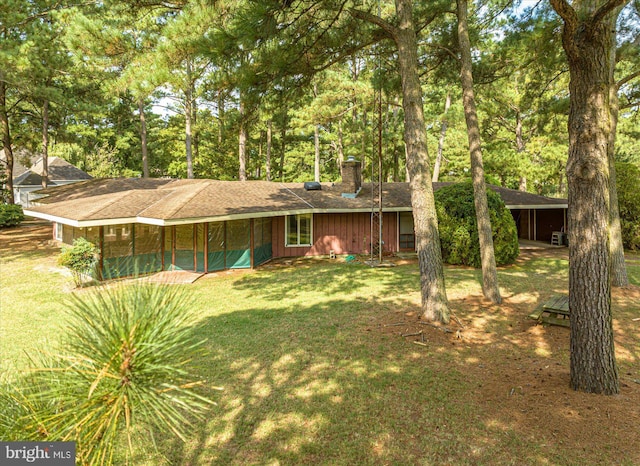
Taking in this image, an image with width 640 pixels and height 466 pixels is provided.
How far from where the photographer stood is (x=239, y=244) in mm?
13406

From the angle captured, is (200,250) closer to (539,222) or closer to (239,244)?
(239,244)

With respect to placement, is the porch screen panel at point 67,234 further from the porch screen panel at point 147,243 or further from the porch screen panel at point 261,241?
the porch screen panel at point 261,241

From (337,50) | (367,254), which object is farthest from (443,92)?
(337,50)

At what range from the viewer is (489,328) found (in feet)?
22.3

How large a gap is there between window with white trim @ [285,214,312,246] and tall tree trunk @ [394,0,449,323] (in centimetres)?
920

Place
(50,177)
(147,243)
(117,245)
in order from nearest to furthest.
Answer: (117,245), (147,243), (50,177)

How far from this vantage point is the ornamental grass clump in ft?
3.81

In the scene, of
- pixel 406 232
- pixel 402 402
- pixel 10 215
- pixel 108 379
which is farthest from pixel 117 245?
pixel 10 215

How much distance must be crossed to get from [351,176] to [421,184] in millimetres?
10292

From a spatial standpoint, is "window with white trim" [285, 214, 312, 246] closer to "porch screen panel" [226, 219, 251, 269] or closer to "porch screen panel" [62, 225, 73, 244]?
"porch screen panel" [226, 219, 251, 269]

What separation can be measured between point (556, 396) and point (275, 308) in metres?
5.89

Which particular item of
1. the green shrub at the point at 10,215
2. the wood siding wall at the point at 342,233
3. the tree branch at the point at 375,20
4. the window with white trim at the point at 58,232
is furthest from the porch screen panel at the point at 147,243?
the green shrub at the point at 10,215

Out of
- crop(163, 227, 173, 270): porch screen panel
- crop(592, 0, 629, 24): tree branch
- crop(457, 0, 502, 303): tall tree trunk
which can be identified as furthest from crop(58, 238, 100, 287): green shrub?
crop(592, 0, 629, 24): tree branch

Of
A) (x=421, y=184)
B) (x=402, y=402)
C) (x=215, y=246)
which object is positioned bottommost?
(x=402, y=402)
